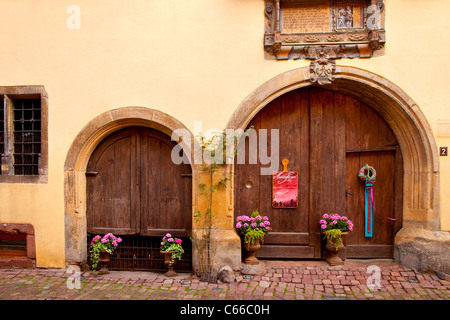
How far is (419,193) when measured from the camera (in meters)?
3.96

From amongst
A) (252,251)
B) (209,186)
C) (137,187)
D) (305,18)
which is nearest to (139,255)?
(137,187)

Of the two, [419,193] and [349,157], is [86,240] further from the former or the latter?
[419,193]

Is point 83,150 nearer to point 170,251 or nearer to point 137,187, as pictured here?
point 137,187

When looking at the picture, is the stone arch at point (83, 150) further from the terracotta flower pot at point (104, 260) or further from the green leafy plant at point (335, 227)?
the green leafy plant at point (335, 227)

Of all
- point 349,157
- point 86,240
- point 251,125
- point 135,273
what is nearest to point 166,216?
point 135,273

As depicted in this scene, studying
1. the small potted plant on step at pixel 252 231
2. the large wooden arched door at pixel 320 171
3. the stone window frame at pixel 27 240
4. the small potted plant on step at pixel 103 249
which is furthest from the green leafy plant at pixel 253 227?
the stone window frame at pixel 27 240

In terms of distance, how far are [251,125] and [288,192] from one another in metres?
1.20

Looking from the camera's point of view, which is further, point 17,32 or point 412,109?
point 17,32

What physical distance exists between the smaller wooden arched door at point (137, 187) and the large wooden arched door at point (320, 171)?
3.08 feet

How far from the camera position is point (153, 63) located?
4.00 m

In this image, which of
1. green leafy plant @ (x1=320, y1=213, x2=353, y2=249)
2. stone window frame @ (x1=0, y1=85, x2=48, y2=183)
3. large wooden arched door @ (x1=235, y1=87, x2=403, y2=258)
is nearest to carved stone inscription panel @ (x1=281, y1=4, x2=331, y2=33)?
large wooden arched door @ (x1=235, y1=87, x2=403, y2=258)

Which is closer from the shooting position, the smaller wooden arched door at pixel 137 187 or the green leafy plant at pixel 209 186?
the green leafy plant at pixel 209 186

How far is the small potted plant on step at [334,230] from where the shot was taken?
155 inches

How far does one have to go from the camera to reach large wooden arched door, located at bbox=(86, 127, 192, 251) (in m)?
4.18
